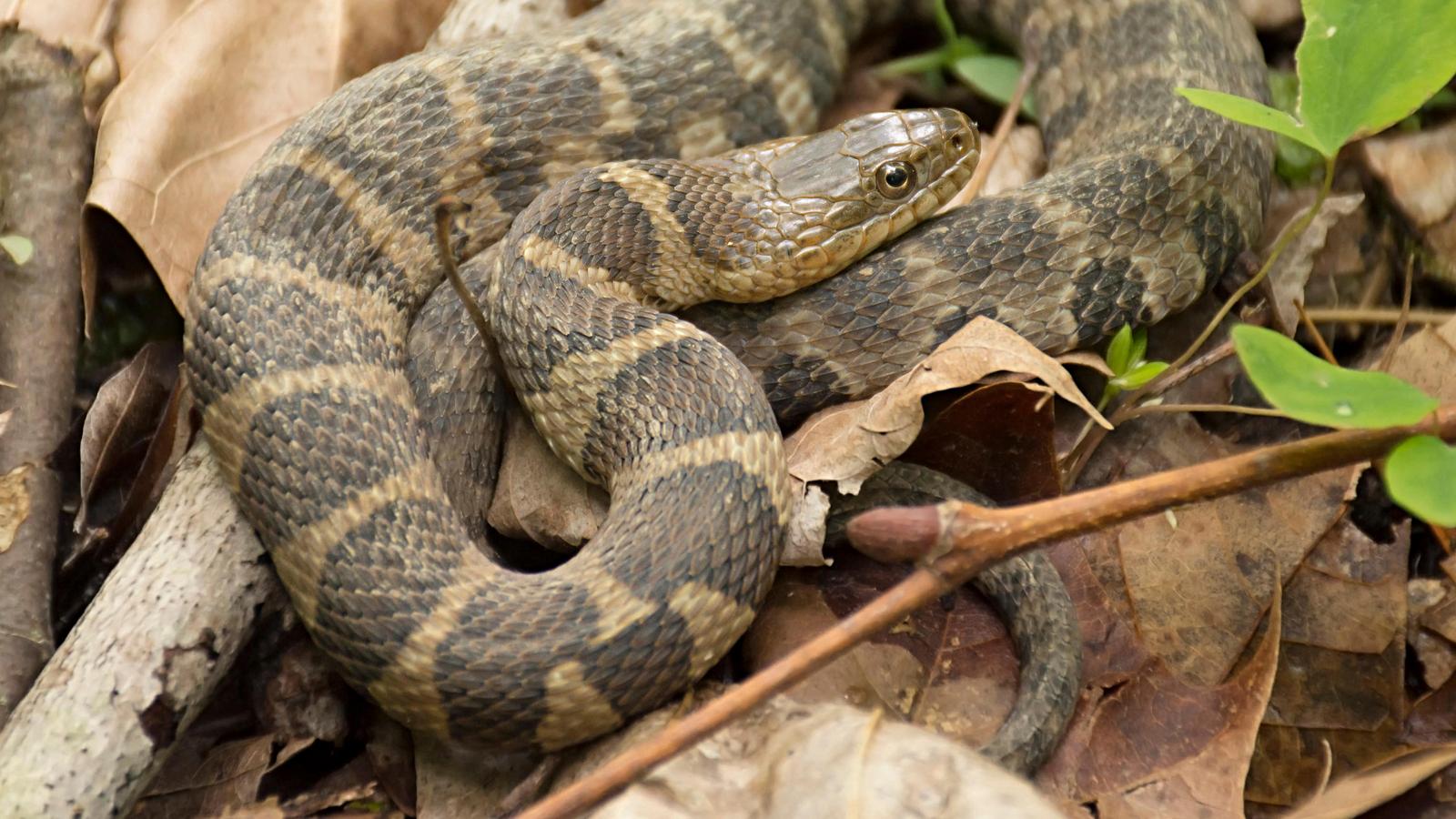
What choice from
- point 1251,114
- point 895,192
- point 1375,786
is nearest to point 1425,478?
point 1375,786

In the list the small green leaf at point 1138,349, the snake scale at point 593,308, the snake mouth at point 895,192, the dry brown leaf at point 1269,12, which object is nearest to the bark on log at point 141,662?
the snake scale at point 593,308

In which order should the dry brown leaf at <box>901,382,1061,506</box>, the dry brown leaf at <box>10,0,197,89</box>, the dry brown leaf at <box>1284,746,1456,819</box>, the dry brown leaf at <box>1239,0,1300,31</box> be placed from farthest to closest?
the dry brown leaf at <box>1239,0,1300,31</box> < the dry brown leaf at <box>10,0,197,89</box> < the dry brown leaf at <box>901,382,1061,506</box> < the dry brown leaf at <box>1284,746,1456,819</box>

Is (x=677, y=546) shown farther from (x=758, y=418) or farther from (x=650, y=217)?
(x=650, y=217)

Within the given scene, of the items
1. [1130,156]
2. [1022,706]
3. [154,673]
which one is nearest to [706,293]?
[1130,156]

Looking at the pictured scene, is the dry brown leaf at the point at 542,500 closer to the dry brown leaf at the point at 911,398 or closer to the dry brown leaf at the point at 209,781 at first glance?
the dry brown leaf at the point at 911,398

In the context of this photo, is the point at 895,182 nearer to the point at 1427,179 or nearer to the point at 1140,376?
the point at 1140,376

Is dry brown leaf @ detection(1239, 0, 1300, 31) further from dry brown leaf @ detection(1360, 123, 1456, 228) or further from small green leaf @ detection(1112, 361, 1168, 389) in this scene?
small green leaf @ detection(1112, 361, 1168, 389)

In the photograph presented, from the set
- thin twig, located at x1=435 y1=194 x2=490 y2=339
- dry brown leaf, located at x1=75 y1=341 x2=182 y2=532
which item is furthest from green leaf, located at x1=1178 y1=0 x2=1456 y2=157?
dry brown leaf, located at x1=75 y1=341 x2=182 y2=532
